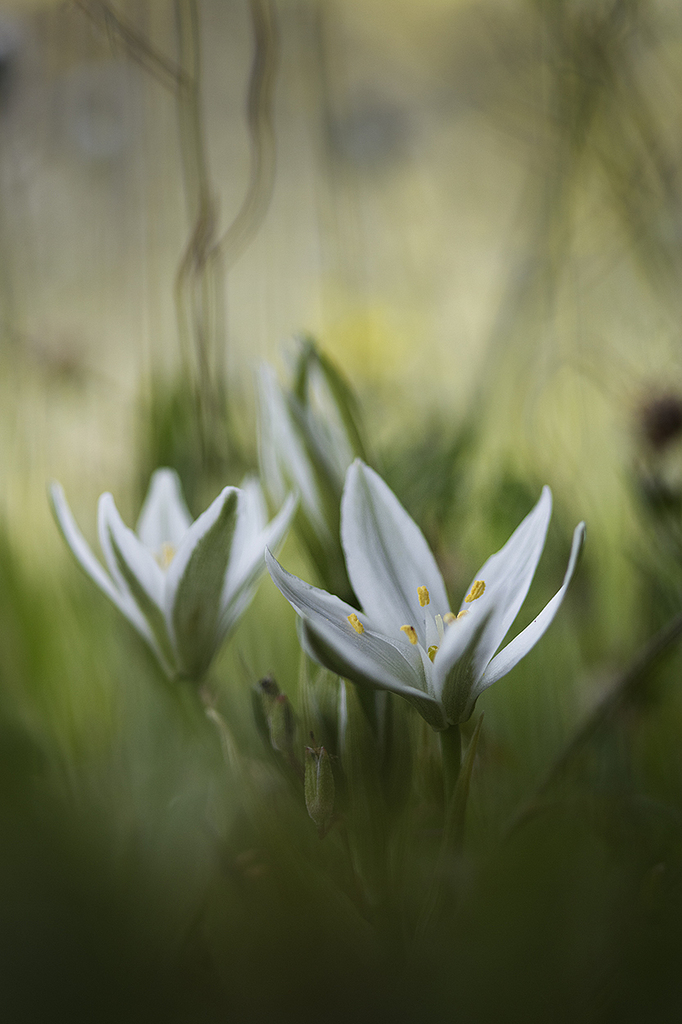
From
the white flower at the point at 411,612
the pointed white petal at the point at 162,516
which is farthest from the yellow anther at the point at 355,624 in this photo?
the pointed white petal at the point at 162,516

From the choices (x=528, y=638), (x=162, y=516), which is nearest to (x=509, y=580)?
(x=528, y=638)

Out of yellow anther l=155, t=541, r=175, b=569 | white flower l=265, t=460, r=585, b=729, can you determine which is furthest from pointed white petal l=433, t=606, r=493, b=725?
yellow anther l=155, t=541, r=175, b=569

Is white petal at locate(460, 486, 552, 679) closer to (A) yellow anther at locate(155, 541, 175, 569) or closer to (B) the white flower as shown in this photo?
(B) the white flower

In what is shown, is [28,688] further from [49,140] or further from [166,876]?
[49,140]

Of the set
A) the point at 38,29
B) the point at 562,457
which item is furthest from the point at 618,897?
the point at 38,29

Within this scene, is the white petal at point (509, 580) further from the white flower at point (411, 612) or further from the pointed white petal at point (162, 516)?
the pointed white petal at point (162, 516)

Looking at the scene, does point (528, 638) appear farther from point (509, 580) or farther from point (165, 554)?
point (165, 554)

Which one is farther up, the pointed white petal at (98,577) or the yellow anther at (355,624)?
the pointed white petal at (98,577)
